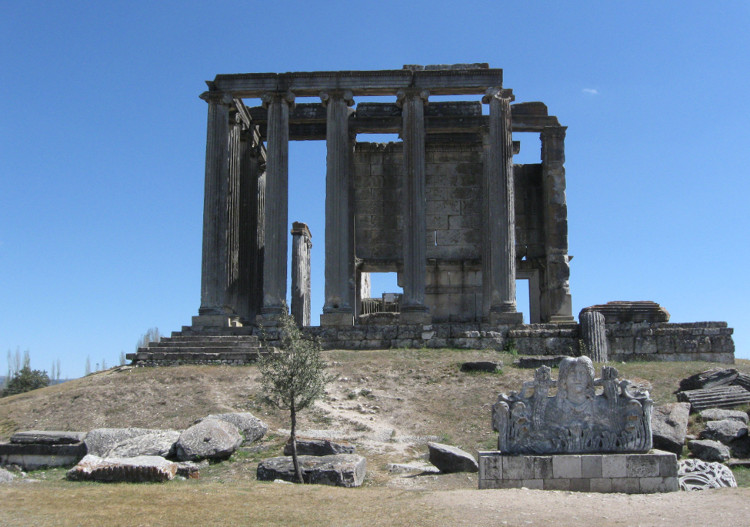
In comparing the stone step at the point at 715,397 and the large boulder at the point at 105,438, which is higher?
the stone step at the point at 715,397

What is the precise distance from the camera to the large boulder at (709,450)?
15617 mm

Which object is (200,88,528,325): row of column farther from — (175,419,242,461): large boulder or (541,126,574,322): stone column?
(175,419,242,461): large boulder

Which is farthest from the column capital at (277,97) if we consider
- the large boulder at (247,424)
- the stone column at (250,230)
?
the large boulder at (247,424)

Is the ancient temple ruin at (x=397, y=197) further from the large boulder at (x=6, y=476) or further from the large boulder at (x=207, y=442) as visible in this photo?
the large boulder at (x=6, y=476)

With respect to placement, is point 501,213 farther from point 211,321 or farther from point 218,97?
point 218,97

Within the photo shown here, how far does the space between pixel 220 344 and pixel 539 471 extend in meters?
15.4

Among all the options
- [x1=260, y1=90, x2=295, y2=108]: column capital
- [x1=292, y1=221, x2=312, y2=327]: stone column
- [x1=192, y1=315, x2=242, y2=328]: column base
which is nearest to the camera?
[x1=192, y1=315, x2=242, y2=328]: column base

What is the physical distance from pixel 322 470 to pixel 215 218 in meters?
17.2

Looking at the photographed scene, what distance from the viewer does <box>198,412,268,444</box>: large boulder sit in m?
17.6

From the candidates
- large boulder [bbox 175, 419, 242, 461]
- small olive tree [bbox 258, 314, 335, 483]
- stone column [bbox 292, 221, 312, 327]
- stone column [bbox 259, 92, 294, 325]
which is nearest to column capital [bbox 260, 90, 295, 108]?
stone column [bbox 259, 92, 294, 325]

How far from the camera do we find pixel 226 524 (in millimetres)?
10727

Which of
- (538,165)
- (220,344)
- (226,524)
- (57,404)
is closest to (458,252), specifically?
(538,165)

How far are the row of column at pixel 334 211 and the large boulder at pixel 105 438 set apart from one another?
38.1 feet

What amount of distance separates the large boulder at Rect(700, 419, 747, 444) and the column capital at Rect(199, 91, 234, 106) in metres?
20.7
